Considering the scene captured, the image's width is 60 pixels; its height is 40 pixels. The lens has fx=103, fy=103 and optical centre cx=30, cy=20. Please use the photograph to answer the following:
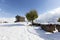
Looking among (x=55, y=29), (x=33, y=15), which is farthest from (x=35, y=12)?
(x=55, y=29)

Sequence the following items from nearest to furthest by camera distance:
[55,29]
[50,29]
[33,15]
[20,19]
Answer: [50,29] < [55,29] < [33,15] < [20,19]

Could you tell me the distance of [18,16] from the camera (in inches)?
2990

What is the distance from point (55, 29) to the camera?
777 inches

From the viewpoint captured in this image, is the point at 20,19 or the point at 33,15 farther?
the point at 20,19

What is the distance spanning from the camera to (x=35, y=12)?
1823 inches

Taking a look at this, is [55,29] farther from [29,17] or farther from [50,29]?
[29,17]

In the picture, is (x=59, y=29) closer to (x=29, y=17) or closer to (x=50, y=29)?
(x=50, y=29)

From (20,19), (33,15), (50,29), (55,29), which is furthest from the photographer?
(20,19)

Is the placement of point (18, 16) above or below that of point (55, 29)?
above

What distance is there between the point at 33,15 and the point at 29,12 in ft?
8.04

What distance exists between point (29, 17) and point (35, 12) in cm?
353

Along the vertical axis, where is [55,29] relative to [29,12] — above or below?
below

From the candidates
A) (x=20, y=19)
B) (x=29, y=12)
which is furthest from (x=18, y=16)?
(x=29, y=12)

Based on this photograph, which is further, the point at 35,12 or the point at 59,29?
the point at 35,12
